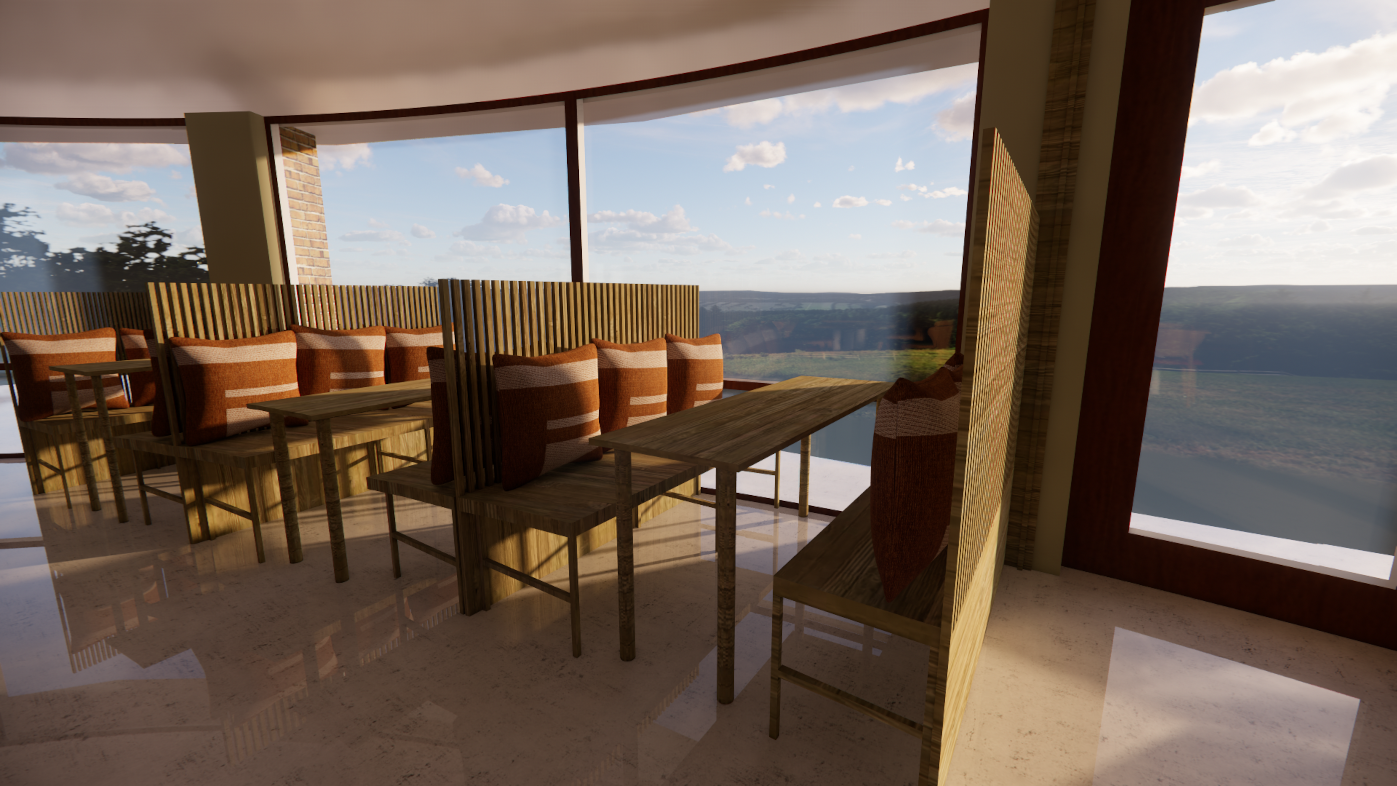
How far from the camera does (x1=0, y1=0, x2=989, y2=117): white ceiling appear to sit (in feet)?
9.48

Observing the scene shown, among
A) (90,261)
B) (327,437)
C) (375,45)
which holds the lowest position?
(327,437)

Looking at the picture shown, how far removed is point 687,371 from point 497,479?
1.18 metres

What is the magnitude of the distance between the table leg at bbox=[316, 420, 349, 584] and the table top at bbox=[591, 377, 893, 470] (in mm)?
1416

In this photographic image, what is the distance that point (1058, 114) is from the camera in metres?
2.13

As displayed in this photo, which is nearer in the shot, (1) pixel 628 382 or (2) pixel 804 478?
(1) pixel 628 382

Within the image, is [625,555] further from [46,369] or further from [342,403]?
[46,369]

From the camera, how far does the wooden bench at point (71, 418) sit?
10.4 ft

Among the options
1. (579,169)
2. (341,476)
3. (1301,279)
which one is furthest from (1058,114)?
(341,476)

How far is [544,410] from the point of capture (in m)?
2.01

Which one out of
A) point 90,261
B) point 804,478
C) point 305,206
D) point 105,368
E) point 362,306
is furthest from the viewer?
point 90,261

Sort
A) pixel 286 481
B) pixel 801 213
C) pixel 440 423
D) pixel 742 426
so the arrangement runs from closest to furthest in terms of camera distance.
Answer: pixel 742 426 < pixel 440 423 < pixel 286 481 < pixel 801 213

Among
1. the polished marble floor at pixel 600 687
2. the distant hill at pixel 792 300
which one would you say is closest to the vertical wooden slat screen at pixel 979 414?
the polished marble floor at pixel 600 687

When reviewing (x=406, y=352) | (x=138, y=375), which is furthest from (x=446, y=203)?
(x=406, y=352)

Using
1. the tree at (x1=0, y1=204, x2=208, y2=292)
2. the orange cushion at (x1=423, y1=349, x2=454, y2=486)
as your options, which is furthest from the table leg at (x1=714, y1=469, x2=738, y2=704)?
the tree at (x1=0, y1=204, x2=208, y2=292)
